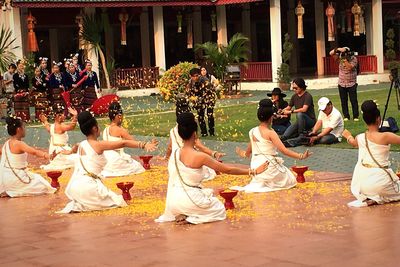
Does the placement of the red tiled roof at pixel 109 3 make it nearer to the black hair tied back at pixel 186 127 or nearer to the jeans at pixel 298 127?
the jeans at pixel 298 127

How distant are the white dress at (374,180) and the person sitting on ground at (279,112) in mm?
6149

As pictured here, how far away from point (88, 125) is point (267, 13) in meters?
28.2

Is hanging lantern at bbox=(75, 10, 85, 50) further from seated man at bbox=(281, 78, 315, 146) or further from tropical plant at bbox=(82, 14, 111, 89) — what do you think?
seated man at bbox=(281, 78, 315, 146)

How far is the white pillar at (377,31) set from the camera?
33.8 metres

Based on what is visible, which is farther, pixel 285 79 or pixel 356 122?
pixel 285 79

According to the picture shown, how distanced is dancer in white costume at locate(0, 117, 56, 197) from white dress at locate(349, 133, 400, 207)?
4.52 meters

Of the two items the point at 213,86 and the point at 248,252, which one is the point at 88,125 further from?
the point at 213,86

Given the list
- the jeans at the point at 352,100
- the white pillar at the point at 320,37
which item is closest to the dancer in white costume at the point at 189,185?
the jeans at the point at 352,100

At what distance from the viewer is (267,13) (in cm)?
3844

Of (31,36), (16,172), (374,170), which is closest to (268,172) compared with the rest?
(374,170)

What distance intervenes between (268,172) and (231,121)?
9580 mm

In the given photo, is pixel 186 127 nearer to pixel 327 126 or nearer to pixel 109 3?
pixel 327 126

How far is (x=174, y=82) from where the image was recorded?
23.1m

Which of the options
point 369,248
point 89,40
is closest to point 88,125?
point 369,248
